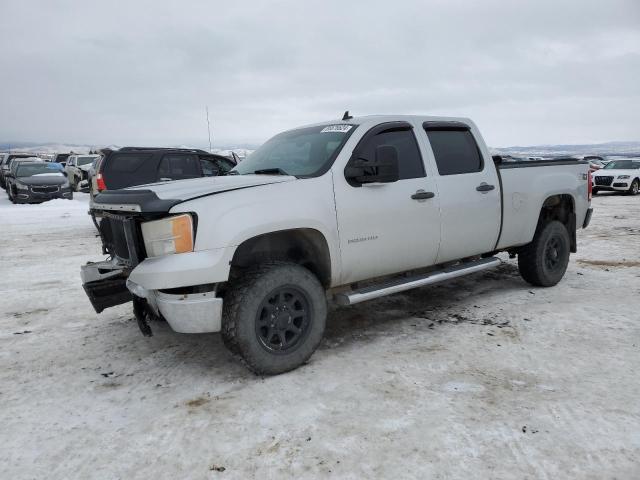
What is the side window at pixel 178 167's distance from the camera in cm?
973

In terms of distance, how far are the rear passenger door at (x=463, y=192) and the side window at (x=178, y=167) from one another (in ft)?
20.9

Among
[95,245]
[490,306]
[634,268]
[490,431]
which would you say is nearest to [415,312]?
[490,306]

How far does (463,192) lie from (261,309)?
2.32 m

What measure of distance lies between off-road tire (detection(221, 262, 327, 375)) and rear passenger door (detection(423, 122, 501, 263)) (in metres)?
1.49

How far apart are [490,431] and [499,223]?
8.90 ft

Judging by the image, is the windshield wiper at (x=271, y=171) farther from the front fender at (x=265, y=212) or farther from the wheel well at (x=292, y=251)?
the wheel well at (x=292, y=251)

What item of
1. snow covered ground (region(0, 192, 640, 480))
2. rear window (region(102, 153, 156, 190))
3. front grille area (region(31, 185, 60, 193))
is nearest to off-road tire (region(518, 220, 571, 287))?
snow covered ground (region(0, 192, 640, 480))

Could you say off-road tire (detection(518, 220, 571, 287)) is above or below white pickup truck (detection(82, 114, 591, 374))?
below

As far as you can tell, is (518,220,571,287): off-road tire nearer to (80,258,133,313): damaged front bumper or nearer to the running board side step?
the running board side step

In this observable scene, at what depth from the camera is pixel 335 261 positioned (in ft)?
12.1

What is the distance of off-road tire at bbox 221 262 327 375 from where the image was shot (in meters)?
3.24

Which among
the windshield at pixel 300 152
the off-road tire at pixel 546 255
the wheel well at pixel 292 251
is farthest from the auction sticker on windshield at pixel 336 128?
the off-road tire at pixel 546 255

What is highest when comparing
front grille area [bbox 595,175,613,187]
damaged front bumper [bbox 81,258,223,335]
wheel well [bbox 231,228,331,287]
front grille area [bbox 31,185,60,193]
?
front grille area [bbox 31,185,60,193]

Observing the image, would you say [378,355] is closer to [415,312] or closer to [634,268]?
[415,312]
